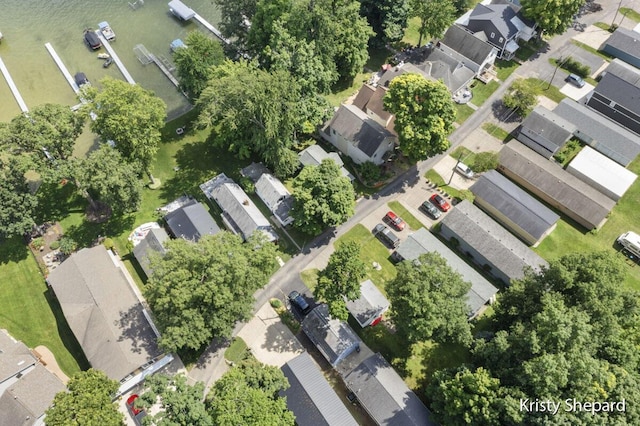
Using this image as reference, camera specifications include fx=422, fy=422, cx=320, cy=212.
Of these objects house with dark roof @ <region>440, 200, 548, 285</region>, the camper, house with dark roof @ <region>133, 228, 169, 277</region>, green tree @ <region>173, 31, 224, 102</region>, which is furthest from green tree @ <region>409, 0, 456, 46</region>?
house with dark roof @ <region>133, 228, 169, 277</region>

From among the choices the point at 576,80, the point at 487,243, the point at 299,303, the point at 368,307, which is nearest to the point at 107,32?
the point at 299,303

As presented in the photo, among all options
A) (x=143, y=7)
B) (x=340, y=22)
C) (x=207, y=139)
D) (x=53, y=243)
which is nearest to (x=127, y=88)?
(x=207, y=139)

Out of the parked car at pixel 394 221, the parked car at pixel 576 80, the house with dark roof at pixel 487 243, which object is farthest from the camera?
the parked car at pixel 576 80

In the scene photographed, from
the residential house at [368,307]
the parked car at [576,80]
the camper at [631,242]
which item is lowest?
the residential house at [368,307]

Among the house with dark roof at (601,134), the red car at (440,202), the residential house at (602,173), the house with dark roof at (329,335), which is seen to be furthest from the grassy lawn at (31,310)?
the house with dark roof at (601,134)

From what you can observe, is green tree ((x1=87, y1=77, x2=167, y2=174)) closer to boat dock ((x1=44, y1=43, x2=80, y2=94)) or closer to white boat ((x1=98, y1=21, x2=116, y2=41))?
boat dock ((x1=44, y1=43, x2=80, y2=94))

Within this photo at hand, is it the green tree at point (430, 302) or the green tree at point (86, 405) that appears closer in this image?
the green tree at point (86, 405)

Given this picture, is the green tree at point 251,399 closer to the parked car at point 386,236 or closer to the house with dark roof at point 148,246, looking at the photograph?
the house with dark roof at point 148,246

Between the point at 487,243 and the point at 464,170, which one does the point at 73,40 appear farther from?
the point at 487,243
